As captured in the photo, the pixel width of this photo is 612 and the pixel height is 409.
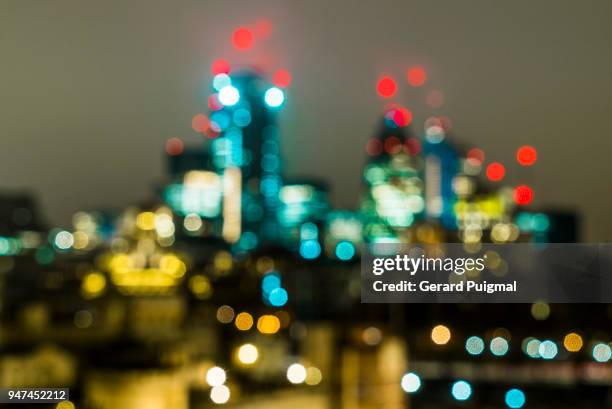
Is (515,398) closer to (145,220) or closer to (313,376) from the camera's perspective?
(313,376)

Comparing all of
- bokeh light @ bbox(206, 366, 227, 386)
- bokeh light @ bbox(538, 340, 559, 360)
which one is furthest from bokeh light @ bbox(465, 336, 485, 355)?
bokeh light @ bbox(206, 366, 227, 386)

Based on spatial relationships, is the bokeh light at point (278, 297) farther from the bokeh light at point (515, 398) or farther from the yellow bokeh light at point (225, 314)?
the bokeh light at point (515, 398)

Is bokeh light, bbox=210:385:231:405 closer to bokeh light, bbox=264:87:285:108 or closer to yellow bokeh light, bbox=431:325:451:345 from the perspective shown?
bokeh light, bbox=264:87:285:108

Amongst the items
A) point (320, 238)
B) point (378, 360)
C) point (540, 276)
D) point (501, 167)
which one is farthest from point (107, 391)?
point (320, 238)

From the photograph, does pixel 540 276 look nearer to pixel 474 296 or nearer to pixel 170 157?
pixel 474 296

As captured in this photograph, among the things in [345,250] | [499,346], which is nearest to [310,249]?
[345,250]

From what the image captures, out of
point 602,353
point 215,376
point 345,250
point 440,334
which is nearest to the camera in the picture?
point 215,376
